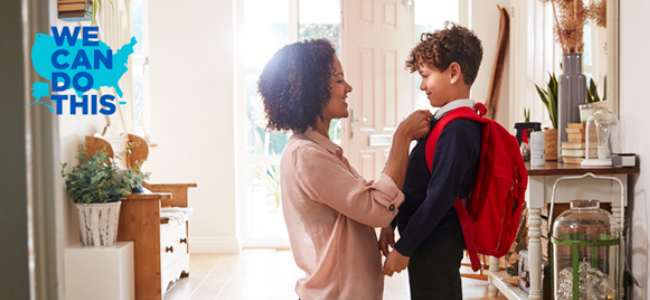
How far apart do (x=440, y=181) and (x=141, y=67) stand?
4100mm

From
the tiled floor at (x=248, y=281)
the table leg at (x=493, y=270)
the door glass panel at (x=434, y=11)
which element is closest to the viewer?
the table leg at (x=493, y=270)

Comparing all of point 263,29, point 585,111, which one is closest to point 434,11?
point 263,29

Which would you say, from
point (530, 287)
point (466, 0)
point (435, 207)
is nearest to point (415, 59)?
point (435, 207)

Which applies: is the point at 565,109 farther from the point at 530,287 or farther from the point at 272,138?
the point at 272,138

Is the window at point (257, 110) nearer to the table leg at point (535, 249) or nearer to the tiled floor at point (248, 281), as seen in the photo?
the tiled floor at point (248, 281)

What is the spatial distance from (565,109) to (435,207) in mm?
1774

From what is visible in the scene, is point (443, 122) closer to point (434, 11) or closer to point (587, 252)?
point (587, 252)

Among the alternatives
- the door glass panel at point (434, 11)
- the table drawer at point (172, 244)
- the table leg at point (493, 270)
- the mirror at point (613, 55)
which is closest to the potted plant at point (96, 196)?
the table drawer at point (172, 244)

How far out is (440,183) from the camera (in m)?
1.21

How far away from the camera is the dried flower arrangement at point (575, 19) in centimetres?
248

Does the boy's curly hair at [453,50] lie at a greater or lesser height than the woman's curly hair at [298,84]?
greater

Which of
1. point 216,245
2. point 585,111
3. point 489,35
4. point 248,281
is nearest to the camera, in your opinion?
point 585,111

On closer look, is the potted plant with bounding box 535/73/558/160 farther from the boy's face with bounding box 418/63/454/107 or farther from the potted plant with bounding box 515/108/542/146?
the boy's face with bounding box 418/63/454/107

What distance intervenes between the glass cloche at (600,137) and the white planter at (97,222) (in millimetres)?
2448
